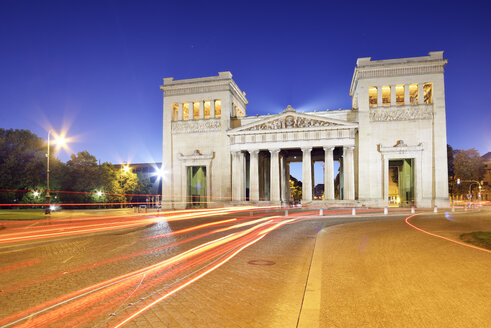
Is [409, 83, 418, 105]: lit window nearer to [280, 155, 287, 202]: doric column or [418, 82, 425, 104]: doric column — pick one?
[418, 82, 425, 104]: doric column

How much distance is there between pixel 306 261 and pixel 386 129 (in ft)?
150

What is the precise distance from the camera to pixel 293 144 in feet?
176

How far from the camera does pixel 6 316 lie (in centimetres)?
551

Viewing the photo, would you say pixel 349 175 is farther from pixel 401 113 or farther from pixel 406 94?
pixel 406 94

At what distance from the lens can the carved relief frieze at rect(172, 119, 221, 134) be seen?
57.9 metres

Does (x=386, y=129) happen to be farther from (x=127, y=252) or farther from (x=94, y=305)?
(x=94, y=305)

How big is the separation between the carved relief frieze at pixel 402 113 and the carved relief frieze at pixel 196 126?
24.6 metres

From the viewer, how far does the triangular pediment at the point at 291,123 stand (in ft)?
171

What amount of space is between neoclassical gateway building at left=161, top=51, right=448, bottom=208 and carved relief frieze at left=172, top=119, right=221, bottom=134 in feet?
0.56

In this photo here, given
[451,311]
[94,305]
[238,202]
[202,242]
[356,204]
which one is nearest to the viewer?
[451,311]

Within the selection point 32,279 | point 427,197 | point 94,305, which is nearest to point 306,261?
point 94,305

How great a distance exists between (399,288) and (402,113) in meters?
49.1

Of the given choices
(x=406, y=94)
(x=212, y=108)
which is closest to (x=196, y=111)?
(x=212, y=108)

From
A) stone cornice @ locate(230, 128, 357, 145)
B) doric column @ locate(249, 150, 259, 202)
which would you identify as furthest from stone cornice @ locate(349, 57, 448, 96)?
doric column @ locate(249, 150, 259, 202)
